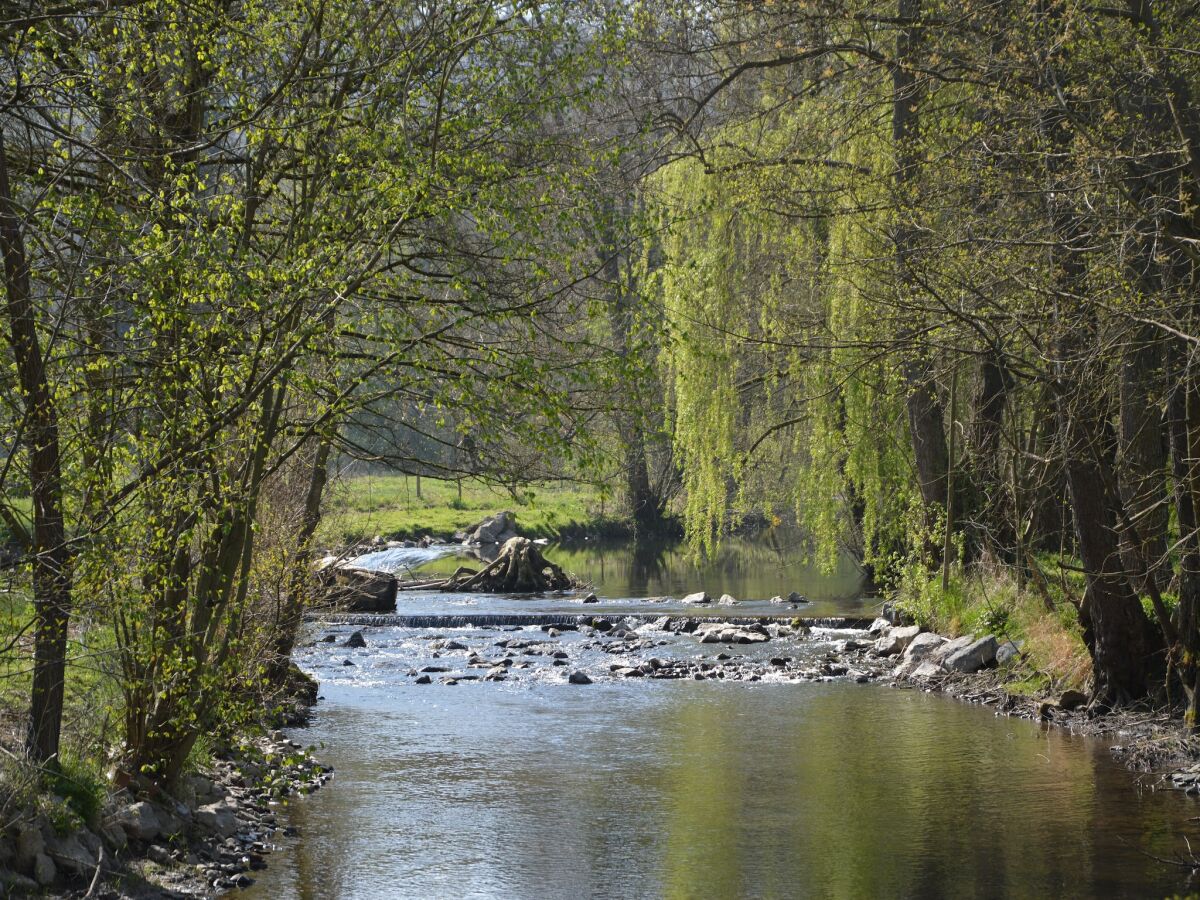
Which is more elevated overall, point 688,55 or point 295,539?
point 688,55

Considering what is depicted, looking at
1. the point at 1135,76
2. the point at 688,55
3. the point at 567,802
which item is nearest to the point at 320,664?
the point at 567,802

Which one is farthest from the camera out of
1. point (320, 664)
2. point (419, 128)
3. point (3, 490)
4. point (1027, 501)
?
point (320, 664)

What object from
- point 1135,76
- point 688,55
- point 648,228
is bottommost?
point 648,228

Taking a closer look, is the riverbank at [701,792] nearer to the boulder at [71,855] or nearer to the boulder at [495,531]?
the boulder at [71,855]

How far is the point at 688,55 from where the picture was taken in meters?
13.3

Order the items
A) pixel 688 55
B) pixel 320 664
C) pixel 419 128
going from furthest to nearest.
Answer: pixel 320 664 → pixel 688 55 → pixel 419 128

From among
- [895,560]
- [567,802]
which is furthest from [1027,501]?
[567,802]

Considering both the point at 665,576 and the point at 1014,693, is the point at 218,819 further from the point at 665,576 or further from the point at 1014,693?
the point at 665,576

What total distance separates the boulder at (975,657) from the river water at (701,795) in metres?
0.79

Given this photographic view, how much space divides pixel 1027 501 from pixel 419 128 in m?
10.0

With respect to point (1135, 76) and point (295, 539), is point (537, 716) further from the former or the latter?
point (1135, 76)

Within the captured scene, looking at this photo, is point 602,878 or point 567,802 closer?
point 602,878

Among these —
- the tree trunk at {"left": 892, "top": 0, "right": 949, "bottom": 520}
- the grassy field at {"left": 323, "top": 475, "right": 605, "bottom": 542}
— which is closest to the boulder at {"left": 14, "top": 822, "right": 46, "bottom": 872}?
the tree trunk at {"left": 892, "top": 0, "right": 949, "bottom": 520}

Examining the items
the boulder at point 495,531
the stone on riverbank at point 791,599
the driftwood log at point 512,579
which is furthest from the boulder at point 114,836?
the boulder at point 495,531
